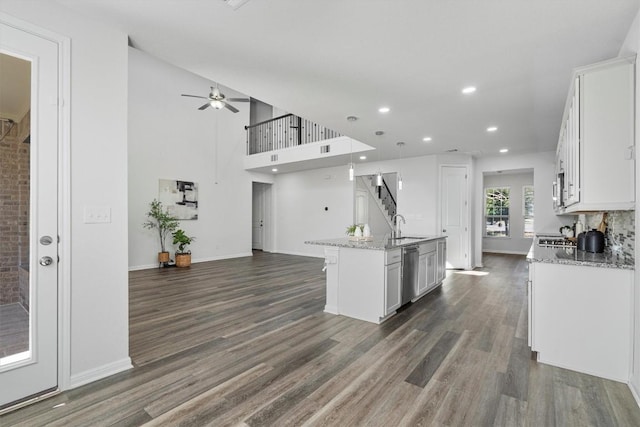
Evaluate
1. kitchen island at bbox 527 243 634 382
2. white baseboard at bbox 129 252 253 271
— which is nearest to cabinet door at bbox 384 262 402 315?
kitchen island at bbox 527 243 634 382

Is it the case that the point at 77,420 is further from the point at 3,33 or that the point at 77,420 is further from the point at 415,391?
the point at 3,33

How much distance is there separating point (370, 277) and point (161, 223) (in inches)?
225

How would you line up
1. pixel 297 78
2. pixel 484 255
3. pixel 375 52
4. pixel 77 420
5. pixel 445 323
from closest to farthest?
1. pixel 77 420
2. pixel 375 52
3. pixel 297 78
4. pixel 445 323
5. pixel 484 255

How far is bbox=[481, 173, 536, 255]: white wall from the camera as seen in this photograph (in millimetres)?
9828

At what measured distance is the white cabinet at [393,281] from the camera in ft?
12.1

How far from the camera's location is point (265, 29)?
2.39m

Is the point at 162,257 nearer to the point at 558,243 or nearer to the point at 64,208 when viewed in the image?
the point at 64,208

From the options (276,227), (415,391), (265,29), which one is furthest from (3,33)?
(276,227)

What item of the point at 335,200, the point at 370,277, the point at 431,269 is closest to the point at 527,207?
the point at 335,200

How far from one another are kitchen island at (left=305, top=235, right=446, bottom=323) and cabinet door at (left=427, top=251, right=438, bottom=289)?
1.57ft

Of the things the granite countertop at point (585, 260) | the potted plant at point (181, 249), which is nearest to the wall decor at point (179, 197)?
the potted plant at point (181, 249)

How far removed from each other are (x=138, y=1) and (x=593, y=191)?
3.59 metres

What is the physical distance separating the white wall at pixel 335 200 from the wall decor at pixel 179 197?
2.89 metres

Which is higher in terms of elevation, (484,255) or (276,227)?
(276,227)
